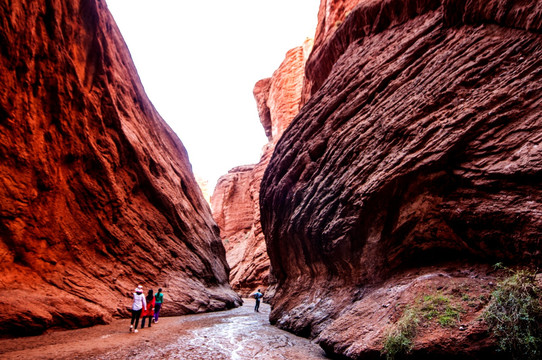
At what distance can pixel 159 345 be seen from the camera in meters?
6.86

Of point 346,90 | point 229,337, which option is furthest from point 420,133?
point 229,337

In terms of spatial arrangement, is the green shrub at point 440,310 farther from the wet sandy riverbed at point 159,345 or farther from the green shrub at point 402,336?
the wet sandy riverbed at point 159,345

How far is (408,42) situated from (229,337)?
35.3ft

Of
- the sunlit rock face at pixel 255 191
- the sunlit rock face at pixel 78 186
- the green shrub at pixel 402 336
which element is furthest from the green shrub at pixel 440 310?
the sunlit rock face at pixel 255 191

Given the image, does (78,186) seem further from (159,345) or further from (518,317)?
(518,317)

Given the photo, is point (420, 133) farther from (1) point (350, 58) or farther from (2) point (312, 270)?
(2) point (312, 270)

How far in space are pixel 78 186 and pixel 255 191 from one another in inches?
1154

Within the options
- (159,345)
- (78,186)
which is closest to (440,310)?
(159,345)

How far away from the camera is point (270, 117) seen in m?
44.8

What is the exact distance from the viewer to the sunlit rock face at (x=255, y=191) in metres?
31.0

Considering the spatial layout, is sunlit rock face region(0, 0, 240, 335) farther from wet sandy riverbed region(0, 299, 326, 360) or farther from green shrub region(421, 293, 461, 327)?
green shrub region(421, 293, 461, 327)

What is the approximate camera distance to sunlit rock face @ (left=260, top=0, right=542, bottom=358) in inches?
195

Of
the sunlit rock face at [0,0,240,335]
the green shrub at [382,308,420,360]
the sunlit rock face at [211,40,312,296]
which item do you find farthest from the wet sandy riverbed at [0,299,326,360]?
the sunlit rock face at [211,40,312,296]

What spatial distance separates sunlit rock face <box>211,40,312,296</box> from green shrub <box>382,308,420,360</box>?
24.7 meters
